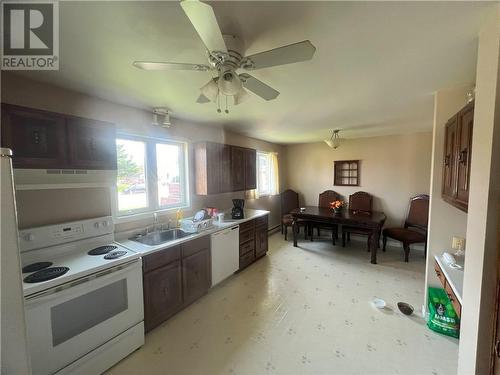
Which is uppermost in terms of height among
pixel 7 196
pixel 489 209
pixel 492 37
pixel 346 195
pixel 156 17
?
pixel 156 17

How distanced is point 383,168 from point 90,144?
5027 millimetres

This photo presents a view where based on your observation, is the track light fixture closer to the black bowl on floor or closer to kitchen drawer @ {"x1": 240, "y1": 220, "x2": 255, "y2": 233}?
kitchen drawer @ {"x1": 240, "y1": 220, "x2": 255, "y2": 233}

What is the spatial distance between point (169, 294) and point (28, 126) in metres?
1.82

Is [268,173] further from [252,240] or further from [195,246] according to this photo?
[195,246]

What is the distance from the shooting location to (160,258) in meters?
2.04

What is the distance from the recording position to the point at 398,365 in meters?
1.65

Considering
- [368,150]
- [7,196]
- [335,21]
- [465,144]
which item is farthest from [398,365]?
[368,150]

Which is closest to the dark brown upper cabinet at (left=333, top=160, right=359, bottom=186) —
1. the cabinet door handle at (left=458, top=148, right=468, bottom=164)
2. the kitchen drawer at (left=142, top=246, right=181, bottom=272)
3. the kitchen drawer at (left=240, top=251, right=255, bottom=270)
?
the kitchen drawer at (left=240, top=251, right=255, bottom=270)

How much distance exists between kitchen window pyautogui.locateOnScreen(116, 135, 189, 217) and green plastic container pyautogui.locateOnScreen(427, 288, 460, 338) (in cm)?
315

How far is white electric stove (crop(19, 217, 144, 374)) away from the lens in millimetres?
1311

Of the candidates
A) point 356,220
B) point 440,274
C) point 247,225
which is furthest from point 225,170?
point 440,274

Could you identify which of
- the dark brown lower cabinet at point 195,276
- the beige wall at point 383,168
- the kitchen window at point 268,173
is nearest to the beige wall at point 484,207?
the dark brown lower cabinet at point 195,276

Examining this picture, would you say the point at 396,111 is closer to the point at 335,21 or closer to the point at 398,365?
the point at 335,21

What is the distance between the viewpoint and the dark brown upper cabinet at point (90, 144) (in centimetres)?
156
